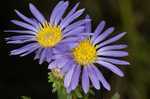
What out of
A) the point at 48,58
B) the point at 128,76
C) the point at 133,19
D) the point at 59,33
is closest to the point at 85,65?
the point at 59,33

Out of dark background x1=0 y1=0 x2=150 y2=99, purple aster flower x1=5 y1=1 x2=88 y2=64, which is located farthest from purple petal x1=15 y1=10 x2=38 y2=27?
dark background x1=0 y1=0 x2=150 y2=99

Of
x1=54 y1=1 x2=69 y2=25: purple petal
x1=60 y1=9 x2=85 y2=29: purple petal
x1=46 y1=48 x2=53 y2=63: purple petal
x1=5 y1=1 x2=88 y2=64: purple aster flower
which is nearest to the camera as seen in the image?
x1=46 y1=48 x2=53 y2=63: purple petal

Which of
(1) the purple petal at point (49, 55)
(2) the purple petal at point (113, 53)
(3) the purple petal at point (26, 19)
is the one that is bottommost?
(2) the purple petal at point (113, 53)

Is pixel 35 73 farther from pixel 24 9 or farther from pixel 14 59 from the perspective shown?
pixel 24 9

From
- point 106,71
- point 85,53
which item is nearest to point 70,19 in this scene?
point 85,53

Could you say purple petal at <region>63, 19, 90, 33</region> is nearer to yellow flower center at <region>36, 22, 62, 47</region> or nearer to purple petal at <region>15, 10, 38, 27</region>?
yellow flower center at <region>36, 22, 62, 47</region>

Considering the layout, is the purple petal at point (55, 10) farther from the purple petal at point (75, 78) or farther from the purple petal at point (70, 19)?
the purple petal at point (75, 78)

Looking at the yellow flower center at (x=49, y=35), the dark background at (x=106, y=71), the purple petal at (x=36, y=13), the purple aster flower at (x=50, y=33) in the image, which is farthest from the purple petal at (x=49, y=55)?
the dark background at (x=106, y=71)

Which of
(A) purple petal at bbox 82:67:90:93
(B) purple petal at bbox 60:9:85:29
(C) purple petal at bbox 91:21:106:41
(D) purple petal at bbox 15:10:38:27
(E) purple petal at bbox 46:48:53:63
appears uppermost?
(D) purple petal at bbox 15:10:38:27
